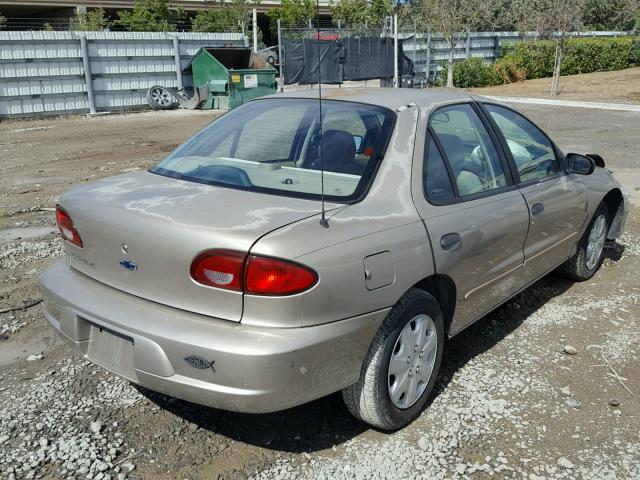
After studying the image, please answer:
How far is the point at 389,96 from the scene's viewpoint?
367cm

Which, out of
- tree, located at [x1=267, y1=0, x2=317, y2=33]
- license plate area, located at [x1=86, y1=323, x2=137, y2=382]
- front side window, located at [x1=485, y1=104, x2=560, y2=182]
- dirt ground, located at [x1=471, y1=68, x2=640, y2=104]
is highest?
tree, located at [x1=267, y1=0, x2=317, y2=33]

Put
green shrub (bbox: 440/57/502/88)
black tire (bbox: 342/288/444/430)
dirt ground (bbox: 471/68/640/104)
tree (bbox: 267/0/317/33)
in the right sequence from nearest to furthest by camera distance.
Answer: black tire (bbox: 342/288/444/430) → dirt ground (bbox: 471/68/640/104) → green shrub (bbox: 440/57/502/88) → tree (bbox: 267/0/317/33)

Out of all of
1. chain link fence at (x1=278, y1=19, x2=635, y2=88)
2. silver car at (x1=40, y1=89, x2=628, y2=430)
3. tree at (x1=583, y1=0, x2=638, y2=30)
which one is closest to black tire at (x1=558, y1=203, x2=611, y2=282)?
silver car at (x1=40, y1=89, x2=628, y2=430)

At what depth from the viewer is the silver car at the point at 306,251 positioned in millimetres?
2562

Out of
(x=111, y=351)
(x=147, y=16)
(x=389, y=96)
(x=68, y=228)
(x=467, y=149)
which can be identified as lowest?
(x=111, y=351)

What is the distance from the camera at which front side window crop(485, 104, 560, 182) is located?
4090 mm

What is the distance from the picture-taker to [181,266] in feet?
8.70

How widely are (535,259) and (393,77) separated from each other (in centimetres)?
1975

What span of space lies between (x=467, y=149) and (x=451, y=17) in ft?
75.4

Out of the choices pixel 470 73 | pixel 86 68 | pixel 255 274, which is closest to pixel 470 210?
pixel 255 274

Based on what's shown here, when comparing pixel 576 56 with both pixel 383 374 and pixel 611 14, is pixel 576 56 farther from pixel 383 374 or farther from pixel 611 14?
pixel 383 374

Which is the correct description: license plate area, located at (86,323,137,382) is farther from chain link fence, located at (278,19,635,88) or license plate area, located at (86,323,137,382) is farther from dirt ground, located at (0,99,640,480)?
chain link fence, located at (278,19,635,88)

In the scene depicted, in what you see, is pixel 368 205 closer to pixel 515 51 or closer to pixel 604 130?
pixel 604 130

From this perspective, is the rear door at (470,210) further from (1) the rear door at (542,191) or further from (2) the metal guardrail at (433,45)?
(2) the metal guardrail at (433,45)
